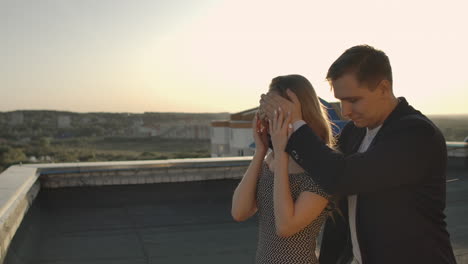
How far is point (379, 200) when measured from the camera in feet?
3.96

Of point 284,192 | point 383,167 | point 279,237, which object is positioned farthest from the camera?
point 279,237

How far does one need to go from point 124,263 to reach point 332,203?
97.8 inches

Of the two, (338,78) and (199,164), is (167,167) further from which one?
(338,78)

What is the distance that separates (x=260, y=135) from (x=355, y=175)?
0.43 metres

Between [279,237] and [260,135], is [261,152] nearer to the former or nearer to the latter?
[260,135]

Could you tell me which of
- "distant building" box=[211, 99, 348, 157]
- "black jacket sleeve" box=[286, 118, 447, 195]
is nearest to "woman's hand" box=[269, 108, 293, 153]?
"black jacket sleeve" box=[286, 118, 447, 195]

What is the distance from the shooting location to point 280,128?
131cm

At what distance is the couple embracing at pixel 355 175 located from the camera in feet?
3.86

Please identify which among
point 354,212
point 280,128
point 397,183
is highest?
point 280,128

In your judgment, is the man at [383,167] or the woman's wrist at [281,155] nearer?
the man at [383,167]

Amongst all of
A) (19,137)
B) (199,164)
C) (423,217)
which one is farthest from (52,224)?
(19,137)

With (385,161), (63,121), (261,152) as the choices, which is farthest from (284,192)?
(63,121)

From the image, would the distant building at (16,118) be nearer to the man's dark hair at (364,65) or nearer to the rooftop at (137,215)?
the rooftop at (137,215)

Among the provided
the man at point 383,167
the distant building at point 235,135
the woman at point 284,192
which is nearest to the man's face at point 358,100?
the man at point 383,167
